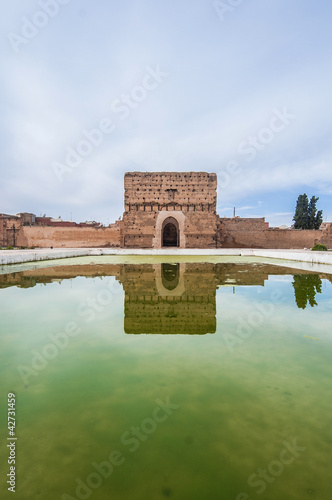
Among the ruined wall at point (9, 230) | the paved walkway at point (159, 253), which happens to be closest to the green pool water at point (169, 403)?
the paved walkway at point (159, 253)

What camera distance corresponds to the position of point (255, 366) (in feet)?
8.22

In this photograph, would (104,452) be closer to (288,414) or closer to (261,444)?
(261,444)

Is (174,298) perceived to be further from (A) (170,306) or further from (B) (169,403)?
(B) (169,403)

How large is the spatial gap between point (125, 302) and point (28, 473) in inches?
137

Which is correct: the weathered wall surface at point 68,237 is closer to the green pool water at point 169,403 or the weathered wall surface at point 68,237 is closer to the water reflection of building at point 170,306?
the water reflection of building at point 170,306

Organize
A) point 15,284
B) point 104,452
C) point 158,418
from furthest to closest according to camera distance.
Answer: point 15,284
point 158,418
point 104,452

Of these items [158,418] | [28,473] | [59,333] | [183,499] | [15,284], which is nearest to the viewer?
[183,499]

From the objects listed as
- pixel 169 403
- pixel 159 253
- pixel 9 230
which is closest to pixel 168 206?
pixel 159 253

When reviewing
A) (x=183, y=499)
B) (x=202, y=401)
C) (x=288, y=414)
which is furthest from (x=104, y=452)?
(x=288, y=414)

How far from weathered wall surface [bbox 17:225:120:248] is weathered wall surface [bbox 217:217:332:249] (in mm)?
9457

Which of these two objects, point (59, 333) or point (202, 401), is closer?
point (202, 401)

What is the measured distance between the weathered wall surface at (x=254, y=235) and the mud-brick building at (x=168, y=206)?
2706 mm

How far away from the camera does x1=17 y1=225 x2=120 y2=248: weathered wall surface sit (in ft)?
78.8

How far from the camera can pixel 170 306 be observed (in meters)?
4.54
